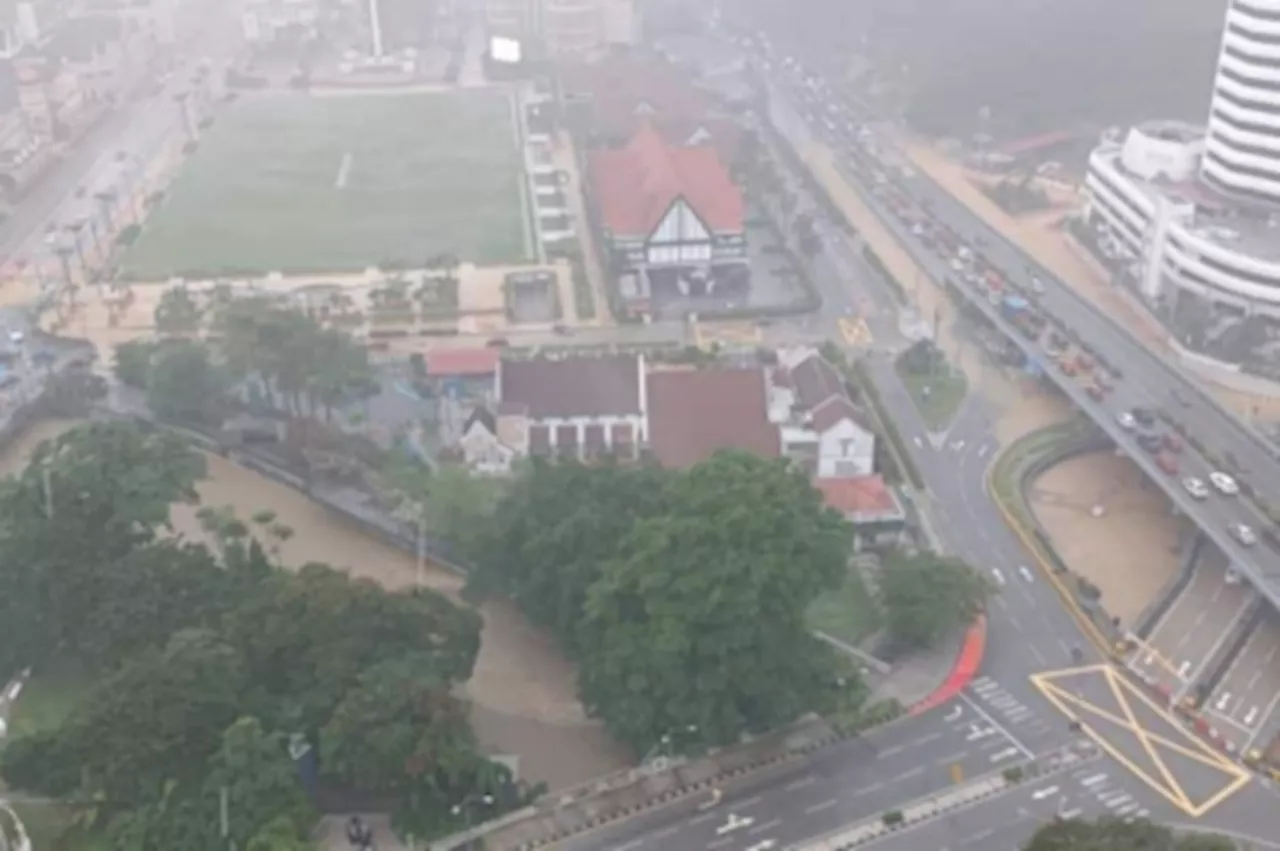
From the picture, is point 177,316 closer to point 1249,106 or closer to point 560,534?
point 560,534

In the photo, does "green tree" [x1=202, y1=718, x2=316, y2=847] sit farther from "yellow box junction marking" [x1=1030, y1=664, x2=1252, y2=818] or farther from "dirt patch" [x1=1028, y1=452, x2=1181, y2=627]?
"dirt patch" [x1=1028, y1=452, x2=1181, y2=627]

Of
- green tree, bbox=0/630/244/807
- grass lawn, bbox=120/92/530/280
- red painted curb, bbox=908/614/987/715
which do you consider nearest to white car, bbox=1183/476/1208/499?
red painted curb, bbox=908/614/987/715

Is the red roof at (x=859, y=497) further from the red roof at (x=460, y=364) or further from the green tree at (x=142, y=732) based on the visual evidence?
the green tree at (x=142, y=732)

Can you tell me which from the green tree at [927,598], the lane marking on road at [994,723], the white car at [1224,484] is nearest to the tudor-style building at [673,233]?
the green tree at [927,598]

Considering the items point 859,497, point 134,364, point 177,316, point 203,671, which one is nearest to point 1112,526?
point 859,497

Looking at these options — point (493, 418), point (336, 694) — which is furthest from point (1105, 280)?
point (336, 694)

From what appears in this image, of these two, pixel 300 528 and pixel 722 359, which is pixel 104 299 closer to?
pixel 300 528
